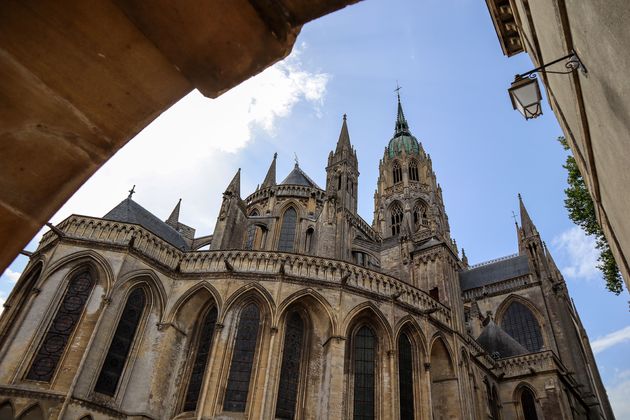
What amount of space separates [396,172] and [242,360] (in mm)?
40572

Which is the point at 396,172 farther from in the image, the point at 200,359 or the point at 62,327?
the point at 62,327

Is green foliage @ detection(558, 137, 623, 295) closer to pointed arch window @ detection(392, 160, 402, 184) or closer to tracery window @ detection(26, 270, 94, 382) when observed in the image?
tracery window @ detection(26, 270, 94, 382)

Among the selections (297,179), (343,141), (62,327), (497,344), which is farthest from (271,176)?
(62,327)

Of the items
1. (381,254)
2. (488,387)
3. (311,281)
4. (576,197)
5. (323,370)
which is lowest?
(323,370)

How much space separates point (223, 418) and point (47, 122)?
40.4 feet

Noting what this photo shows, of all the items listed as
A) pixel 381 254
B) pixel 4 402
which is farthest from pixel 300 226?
→ pixel 4 402

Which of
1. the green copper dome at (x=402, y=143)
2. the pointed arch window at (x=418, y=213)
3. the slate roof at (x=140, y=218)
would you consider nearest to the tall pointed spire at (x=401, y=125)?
the green copper dome at (x=402, y=143)

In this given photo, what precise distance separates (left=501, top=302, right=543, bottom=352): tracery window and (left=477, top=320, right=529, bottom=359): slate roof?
5536 mm

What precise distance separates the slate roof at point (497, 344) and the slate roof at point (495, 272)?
920 cm

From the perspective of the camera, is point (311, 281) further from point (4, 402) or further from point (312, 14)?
point (312, 14)

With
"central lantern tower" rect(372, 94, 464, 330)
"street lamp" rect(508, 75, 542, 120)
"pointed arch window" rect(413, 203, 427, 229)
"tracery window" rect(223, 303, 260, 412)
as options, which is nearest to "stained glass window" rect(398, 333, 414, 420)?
"tracery window" rect(223, 303, 260, 412)

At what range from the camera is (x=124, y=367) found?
12.6 metres

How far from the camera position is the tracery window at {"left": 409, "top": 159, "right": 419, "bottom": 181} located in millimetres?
49625

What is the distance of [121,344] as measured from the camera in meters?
12.9
